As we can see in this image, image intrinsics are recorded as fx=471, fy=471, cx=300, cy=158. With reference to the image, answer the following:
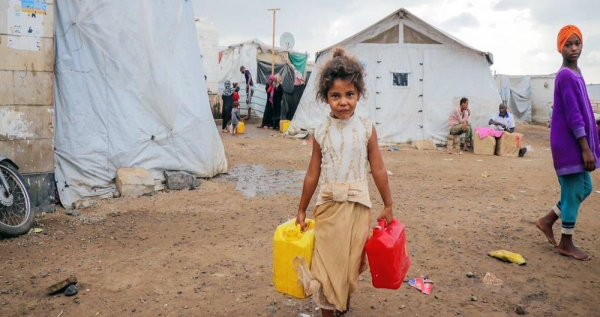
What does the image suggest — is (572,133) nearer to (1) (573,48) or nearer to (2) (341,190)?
(1) (573,48)

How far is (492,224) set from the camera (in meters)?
4.75

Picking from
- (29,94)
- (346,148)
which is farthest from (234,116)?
(346,148)

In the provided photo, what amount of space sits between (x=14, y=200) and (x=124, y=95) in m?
1.83

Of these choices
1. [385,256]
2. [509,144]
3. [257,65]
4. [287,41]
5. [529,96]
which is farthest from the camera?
[529,96]

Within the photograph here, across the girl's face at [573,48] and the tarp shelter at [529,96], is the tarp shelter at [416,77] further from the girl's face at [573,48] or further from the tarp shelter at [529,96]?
the tarp shelter at [529,96]

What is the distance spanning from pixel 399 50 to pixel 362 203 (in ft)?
34.4

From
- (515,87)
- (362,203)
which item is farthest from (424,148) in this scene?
(515,87)

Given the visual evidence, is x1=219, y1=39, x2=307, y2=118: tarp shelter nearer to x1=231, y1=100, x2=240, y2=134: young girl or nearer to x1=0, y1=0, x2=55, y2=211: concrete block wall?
x1=231, y1=100, x2=240, y2=134: young girl

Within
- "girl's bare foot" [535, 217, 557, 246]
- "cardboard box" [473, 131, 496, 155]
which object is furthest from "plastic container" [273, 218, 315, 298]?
"cardboard box" [473, 131, 496, 155]

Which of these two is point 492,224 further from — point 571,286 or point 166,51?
point 166,51

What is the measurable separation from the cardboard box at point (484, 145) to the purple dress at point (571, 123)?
717cm

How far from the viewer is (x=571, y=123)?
3510 millimetres

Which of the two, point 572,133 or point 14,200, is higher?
point 572,133

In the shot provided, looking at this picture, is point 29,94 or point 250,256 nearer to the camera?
point 250,256
